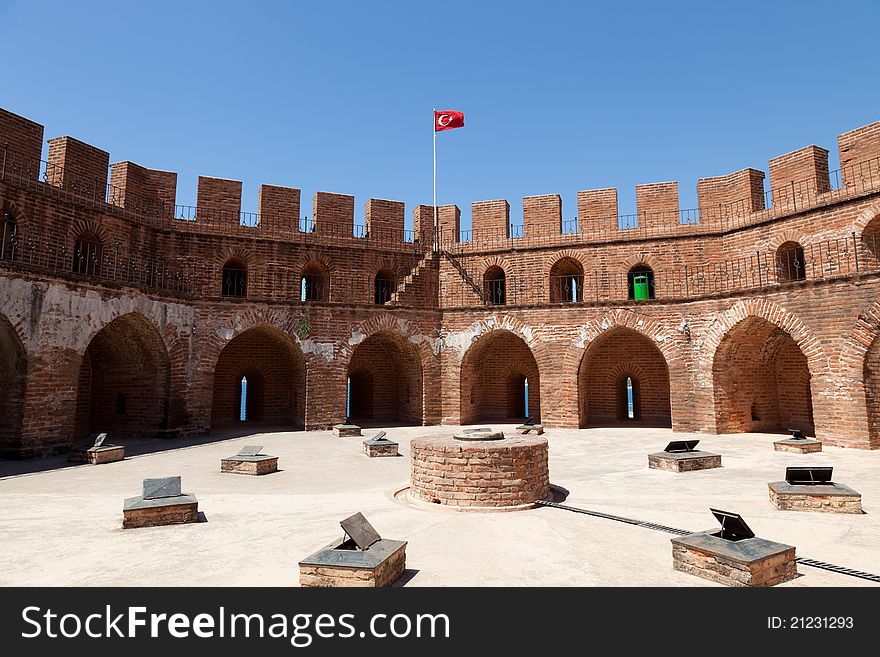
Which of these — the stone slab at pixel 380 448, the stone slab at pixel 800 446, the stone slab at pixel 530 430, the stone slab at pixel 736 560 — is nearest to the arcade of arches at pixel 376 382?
the stone slab at pixel 530 430

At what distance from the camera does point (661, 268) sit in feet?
56.7

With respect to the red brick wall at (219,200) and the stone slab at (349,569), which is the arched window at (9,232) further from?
the stone slab at (349,569)

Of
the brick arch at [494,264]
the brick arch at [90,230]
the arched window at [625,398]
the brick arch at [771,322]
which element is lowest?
the arched window at [625,398]

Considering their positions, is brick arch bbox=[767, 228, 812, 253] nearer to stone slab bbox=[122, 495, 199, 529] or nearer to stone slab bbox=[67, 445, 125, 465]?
stone slab bbox=[122, 495, 199, 529]

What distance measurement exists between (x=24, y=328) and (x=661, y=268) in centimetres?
1752

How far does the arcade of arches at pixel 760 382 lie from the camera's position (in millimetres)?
15125

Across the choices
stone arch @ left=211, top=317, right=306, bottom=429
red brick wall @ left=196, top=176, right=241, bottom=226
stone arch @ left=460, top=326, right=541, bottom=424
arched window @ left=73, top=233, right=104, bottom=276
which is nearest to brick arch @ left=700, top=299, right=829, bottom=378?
stone arch @ left=460, top=326, right=541, bottom=424

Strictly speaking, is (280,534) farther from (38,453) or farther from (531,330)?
(531,330)

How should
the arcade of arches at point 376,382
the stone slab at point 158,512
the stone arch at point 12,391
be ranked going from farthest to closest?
the arcade of arches at point 376,382 < the stone arch at point 12,391 < the stone slab at point 158,512

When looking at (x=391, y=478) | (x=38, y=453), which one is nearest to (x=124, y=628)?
(x=391, y=478)

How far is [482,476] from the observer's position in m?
7.19

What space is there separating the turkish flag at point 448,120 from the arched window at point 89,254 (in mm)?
12404

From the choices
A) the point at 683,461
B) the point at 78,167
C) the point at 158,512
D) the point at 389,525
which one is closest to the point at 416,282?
the point at 78,167

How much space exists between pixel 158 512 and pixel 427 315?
1226cm
